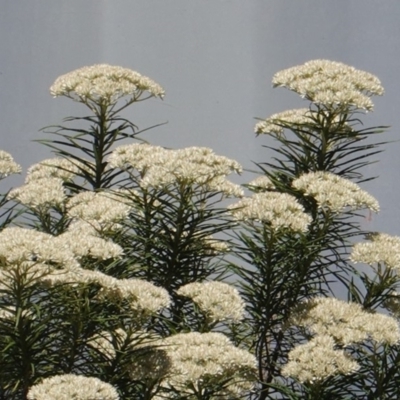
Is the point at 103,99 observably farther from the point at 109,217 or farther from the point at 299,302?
the point at 299,302

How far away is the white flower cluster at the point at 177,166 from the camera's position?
1562mm

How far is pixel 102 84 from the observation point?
170 cm

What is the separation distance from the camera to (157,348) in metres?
1.35

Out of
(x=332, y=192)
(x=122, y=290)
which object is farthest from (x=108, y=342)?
(x=332, y=192)

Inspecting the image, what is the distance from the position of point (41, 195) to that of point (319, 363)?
52 centimetres

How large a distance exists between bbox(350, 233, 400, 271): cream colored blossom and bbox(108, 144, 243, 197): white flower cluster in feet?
0.69

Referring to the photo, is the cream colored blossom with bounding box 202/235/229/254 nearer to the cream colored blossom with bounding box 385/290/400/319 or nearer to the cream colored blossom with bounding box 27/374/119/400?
the cream colored blossom with bounding box 385/290/400/319

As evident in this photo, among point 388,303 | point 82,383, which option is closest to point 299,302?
point 388,303

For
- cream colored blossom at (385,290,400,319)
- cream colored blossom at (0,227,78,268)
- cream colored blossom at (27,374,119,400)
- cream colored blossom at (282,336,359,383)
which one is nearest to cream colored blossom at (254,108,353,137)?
cream colored blossom at (385,290,400,319)

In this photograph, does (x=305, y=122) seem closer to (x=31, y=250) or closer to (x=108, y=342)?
(x=108, y=342)

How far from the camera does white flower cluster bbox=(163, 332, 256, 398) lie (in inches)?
51.1

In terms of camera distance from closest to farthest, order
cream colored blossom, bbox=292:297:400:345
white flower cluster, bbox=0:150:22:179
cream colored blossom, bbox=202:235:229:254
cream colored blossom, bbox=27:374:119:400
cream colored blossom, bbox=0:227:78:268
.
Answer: cream colored blossom, bbox=27:374:119:400, cream colored blossom, bbox=0:227:78:268, cream colored blossom, bbox=292:297:400:345, cream colored blossom, bbox=202:235:229:254, white flower cluster, bbox=0:150:22:179

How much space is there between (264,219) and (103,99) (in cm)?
39

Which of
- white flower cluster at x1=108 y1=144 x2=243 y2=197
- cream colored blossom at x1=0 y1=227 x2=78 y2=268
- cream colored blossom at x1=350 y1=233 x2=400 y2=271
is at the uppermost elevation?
white flower cluster at x1=108 y1=144 x2=243 y2=197
